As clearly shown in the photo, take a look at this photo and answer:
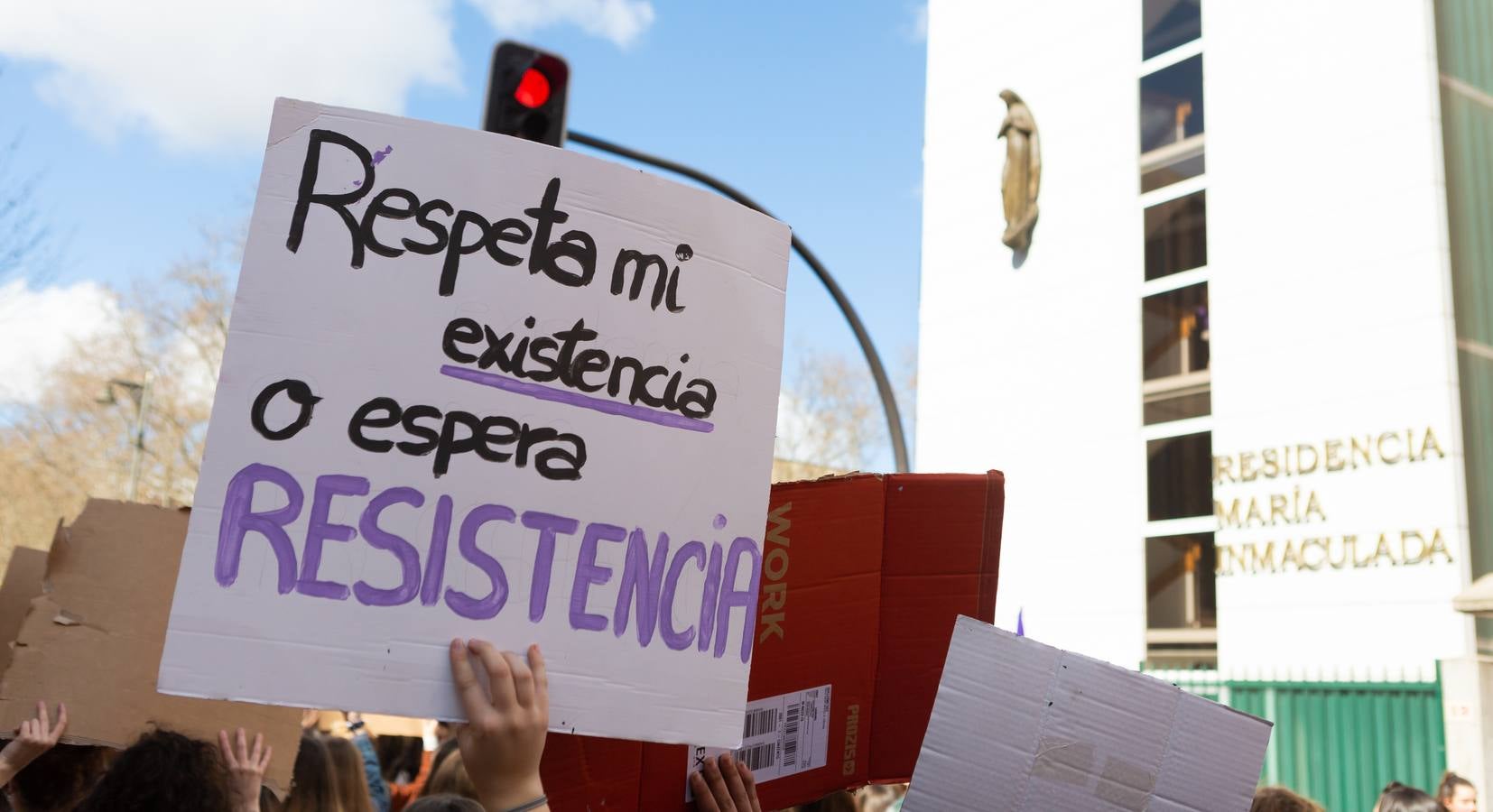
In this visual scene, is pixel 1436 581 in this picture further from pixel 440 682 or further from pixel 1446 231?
pixel 440 682

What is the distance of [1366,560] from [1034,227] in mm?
8655

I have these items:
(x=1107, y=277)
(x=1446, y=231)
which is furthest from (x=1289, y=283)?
(x=1107, y=277)

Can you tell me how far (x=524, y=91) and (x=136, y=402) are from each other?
2491cm

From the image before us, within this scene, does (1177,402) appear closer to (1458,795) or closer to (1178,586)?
(1178,586)

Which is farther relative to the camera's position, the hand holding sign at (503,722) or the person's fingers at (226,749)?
the person's fingers at (226,749)

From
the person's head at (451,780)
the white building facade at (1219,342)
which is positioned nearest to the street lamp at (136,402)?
the white building facade at (1219,342)

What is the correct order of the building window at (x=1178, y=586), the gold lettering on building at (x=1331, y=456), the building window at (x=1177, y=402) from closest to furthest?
the gold lettering on building at (x=1331, y=456)
the building window at (x=1177, y=402)
the building window at (x=1178, y=586)

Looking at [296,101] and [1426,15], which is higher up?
[1426,15]

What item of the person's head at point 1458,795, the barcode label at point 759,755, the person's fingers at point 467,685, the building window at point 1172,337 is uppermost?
the building window at point 1172,337

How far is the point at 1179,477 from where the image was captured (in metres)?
20.9

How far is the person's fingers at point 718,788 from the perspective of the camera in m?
2.38

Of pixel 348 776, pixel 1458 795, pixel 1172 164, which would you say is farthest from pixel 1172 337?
pixel 348 776

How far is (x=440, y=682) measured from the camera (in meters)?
1.88

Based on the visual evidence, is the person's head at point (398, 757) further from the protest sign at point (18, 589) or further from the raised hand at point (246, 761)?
the raised hand at point (246, 761)
